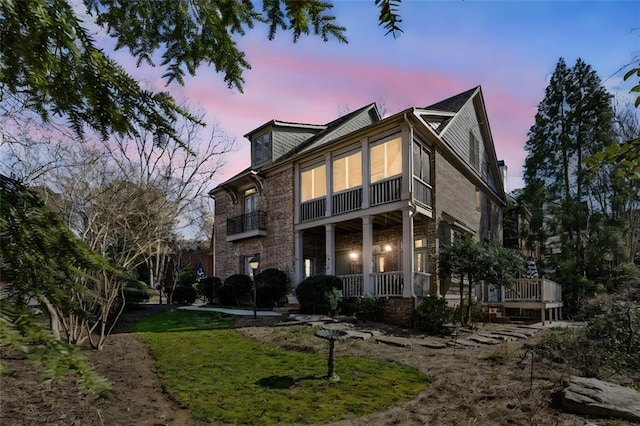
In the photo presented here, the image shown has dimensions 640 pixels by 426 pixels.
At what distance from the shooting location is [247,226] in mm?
18375

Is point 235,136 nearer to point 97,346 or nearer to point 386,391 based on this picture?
point 97,346

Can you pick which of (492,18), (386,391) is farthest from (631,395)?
(492,18)

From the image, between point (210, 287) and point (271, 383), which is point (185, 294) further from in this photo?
point (271, 383)

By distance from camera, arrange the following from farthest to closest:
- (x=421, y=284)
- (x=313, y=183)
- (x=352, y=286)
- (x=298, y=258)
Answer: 1. (x=313, y=183)
2. (x=298, y=258)
3. (x=352, y=286)
4. (x=421, y=284)

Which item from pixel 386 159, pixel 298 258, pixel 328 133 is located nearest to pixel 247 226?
pixel 298 258

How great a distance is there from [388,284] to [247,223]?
25.4 ft

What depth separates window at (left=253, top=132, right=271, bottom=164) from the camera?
61.4 feet

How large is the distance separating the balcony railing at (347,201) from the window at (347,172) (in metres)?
0.30

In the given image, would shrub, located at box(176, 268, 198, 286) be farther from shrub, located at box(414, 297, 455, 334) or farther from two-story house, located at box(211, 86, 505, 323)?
shrub, located at box(414, 297, 455, 334)

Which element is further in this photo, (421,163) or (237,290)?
(237,290)

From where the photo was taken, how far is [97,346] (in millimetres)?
7898

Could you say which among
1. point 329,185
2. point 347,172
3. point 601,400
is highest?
point 347,172

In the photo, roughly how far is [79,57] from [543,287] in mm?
15964

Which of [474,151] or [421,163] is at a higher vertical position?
[474,151]
